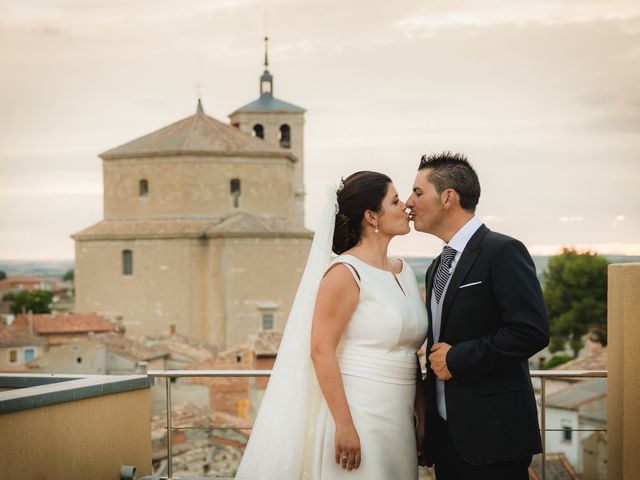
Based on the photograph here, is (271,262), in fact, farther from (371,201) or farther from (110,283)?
(371,201)

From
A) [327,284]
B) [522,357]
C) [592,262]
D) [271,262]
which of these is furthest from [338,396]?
[592,262]

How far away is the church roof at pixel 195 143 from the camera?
3422 cm

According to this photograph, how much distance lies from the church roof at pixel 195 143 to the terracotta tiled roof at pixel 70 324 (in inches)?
269

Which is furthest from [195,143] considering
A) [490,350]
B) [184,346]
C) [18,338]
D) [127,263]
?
[490,350]

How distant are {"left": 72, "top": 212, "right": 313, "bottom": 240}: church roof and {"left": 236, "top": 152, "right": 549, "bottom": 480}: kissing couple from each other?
29.4m

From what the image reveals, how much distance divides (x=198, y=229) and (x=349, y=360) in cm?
3057

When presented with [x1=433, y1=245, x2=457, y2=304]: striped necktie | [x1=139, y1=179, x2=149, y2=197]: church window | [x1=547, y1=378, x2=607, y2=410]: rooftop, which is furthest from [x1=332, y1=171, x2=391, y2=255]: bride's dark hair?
[x1=139, y1=179, x2=149, y2=197]: church window

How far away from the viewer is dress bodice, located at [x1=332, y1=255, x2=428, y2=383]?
3271mm

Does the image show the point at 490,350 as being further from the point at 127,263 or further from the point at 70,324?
the point at 70,324

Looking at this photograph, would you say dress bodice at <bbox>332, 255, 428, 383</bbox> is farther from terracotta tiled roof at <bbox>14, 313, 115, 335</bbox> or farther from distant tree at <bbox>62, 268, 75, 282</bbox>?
distant tree at <bbox>62, 268, 75, 282</bbox>

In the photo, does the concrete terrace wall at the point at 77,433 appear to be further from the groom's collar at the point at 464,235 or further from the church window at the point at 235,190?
the church window at the point at 235,190

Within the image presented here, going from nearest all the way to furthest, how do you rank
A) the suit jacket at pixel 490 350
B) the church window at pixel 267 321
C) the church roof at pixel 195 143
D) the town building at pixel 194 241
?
the suit jacket at pixel 490 350
the town building at pixel 194 241
the church window at pixel 267 321
the church roof at pixel 195 143

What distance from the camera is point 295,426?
11.2 feet

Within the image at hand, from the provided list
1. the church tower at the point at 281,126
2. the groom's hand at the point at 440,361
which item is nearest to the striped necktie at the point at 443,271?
the groom's hand at the point at 440,361
